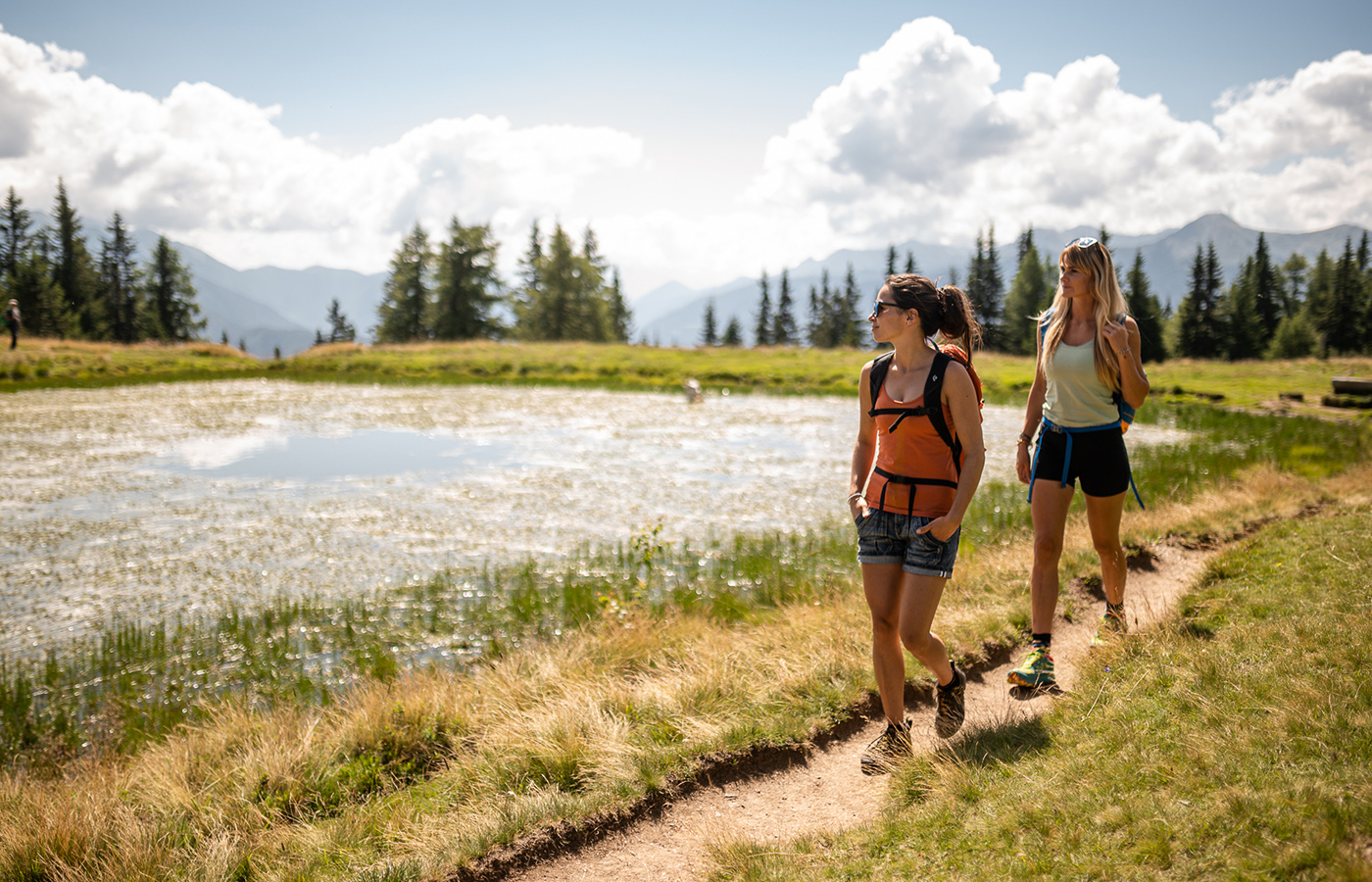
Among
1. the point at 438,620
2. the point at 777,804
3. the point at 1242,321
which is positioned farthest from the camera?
the point at 1242,321

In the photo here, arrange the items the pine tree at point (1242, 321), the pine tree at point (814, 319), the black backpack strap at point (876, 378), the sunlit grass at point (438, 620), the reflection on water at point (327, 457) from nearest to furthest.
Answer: the black backpack strap at point (876, 378) < the sunlit grass at point (438, 620) < the reflection on water at point (327, 457) < the pine tree at point (1242, 321) < the pine tree at point (814, 319)

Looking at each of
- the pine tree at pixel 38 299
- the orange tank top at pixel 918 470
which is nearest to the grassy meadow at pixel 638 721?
the orange tank top at pixel 918 470

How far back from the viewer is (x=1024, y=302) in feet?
190

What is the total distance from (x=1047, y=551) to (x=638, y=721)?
2975 millimetres

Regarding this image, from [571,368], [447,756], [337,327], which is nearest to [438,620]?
[447,756]

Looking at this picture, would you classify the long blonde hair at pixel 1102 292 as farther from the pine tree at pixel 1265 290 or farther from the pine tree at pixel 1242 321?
the pine tree at pixel 1265 290

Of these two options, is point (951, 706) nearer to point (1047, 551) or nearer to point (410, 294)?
point (1047, 551)

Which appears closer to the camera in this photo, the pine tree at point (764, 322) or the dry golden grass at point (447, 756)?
the dry golden grass at point (447, 756)

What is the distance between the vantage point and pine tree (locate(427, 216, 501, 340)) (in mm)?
75062

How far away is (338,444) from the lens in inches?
778

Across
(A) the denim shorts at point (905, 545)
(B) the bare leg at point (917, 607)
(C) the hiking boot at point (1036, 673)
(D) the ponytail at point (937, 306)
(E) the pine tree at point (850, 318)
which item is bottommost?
(C) the hiking boot at point (1036, 673)

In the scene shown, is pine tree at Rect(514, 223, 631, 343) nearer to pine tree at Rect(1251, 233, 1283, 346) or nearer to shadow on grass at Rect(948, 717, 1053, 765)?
pine tree at Rect(1251, 233, 1283, 346)

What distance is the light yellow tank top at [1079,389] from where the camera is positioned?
4.67 metres

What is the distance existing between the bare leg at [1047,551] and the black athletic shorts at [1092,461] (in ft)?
0.35
